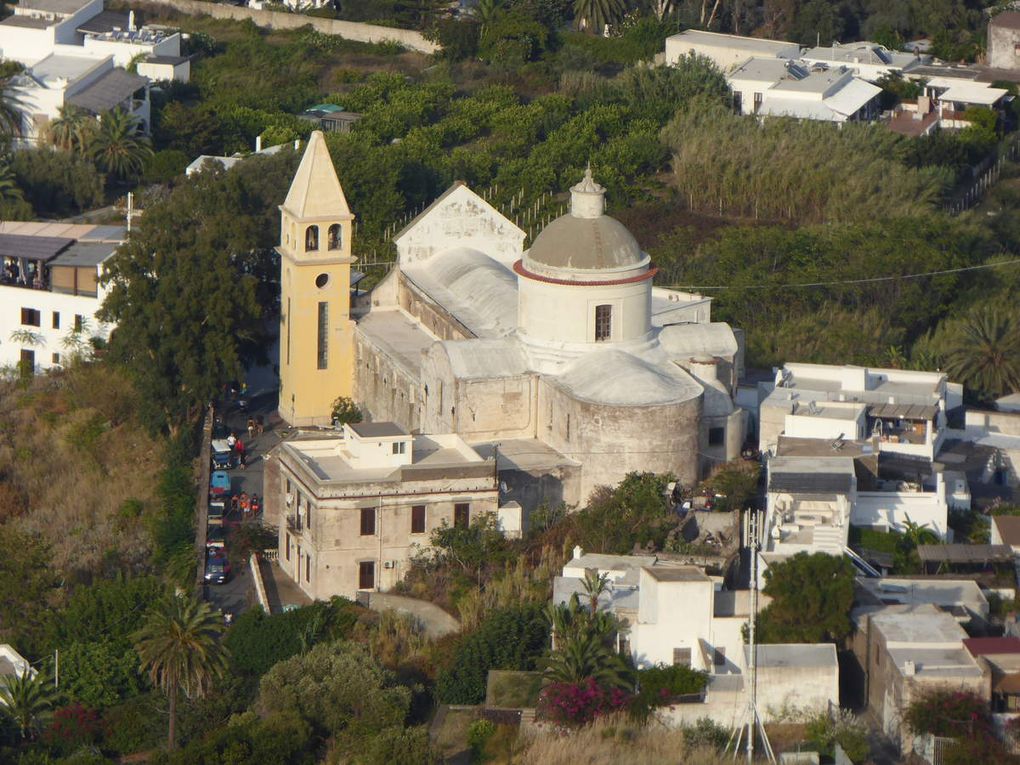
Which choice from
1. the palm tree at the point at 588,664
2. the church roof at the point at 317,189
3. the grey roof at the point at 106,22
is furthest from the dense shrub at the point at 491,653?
the grey roof at the point at 106,22

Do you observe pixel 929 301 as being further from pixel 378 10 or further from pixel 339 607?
pixel 378 10

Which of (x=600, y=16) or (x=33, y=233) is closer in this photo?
(x=33, y=233)

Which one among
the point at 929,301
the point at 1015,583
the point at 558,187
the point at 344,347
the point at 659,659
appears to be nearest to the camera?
the point at 659,659

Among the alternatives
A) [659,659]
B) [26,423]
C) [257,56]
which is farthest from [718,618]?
[257,56]

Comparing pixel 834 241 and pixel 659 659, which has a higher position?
pixel 834 241

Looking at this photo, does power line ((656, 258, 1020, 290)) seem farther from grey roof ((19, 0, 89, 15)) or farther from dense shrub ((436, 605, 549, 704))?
grey roof ((19, 0, 89, 15))

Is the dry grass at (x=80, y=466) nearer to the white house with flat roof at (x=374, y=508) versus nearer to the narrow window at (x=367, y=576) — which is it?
the white house with flat roof at (x=374, y=508)

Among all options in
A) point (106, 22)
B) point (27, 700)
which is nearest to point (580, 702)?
point (27, 700)

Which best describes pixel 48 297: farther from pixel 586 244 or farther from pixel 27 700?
pixel 27 700
